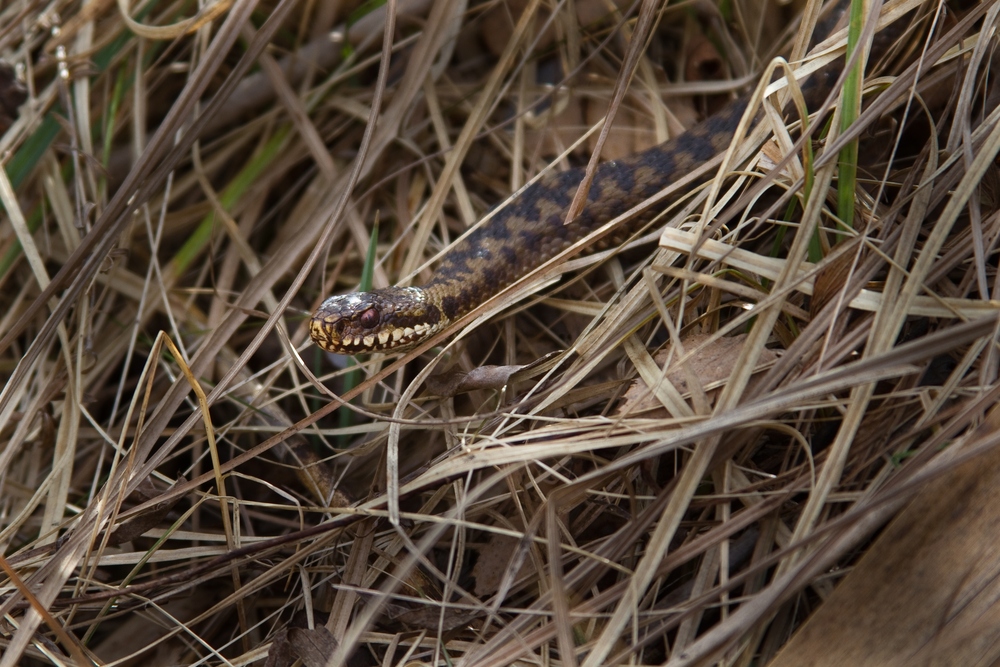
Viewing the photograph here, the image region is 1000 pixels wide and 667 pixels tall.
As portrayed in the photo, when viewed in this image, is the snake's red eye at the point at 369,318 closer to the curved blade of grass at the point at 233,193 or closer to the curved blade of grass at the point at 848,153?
the curved blade of grass at the point at 233,193

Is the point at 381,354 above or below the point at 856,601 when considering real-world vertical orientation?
above

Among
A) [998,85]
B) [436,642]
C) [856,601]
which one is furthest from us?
[998,85]

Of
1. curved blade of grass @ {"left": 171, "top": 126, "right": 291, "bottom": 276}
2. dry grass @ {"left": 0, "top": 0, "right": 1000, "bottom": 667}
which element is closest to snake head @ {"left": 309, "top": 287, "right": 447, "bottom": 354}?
dry grass @ {"left": 0, "top": 0, "right": 1000, "bottom": 667}

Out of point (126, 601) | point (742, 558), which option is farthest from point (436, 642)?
point (126, 601)

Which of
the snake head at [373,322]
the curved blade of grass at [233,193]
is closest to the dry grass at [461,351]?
the curved blade of grass at [233,193]

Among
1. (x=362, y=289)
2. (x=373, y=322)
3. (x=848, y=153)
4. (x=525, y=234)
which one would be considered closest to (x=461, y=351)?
(x=373, y=322)

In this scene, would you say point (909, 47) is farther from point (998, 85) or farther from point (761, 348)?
point (761, 348)

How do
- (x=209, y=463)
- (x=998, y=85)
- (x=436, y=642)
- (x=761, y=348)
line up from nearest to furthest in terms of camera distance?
(x=761, y=348) → (x=436, y=642) → (x=998, y=85) → (x=209, y=463)

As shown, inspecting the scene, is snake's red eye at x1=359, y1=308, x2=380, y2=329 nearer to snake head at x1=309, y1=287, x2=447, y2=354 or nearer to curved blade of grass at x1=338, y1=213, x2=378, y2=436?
snake head at x1=309, y1=287, x2=447, y2=354

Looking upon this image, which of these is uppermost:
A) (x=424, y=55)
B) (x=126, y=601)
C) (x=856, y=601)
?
(x=424, y=55)
